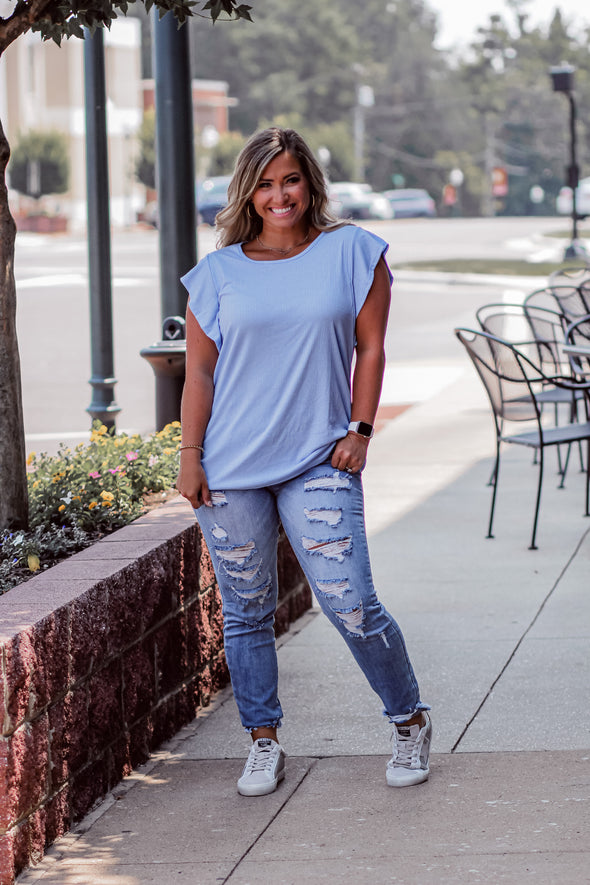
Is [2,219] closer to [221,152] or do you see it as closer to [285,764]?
[285,764]

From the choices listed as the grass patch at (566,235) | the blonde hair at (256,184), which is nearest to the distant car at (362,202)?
the grass patch at (566,235)

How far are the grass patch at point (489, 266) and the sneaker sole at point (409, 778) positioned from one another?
80.3 ft

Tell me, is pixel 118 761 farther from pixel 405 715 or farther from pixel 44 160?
pixel 44 160

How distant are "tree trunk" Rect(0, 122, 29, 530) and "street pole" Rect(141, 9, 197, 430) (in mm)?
1752

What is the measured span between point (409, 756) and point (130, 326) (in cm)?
1623

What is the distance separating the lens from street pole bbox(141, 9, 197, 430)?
6.43 meters

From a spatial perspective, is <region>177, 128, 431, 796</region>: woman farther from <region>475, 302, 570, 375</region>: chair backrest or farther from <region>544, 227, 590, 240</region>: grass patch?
<region>544, 227, 590, 240</region>: grass patch

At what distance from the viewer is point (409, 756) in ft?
13.0

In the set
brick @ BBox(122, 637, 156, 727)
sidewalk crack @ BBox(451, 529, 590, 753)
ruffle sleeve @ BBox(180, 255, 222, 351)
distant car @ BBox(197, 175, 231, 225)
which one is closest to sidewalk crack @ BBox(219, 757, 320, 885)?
sidewalk crack @ BBox(451, 529, 590, 753)

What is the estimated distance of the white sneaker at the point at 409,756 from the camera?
3943 mm

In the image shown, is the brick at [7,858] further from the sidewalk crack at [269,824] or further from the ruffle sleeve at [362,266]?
Answer: the ruffle sleeve at [362,266]

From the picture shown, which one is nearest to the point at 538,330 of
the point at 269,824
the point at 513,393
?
the point at 513,393

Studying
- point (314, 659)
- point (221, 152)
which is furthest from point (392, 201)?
point (314, 659)

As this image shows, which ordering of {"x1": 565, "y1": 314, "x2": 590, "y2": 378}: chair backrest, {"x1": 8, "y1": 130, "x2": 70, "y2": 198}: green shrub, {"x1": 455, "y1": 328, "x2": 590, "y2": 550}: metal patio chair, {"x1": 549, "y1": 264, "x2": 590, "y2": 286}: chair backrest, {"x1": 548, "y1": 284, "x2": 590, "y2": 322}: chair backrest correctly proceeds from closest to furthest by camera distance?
{"x1": 455, "y1": 328, "x2": 590, "y2": 550}: metal patio chair < {"x1": 565, "y1": 314, "x2": 590, "y2": 378}: chair backrest < {"x1": 548, "y1": 284, "x2": 590, "y2": 322}: chair backrest < {"x1": 549, "y1": 264, "x2": 590, "y2": 286}: chair backrest < {"x1": 8, "y1": 130, "x2": 70, "y2": 198}: green shrub
